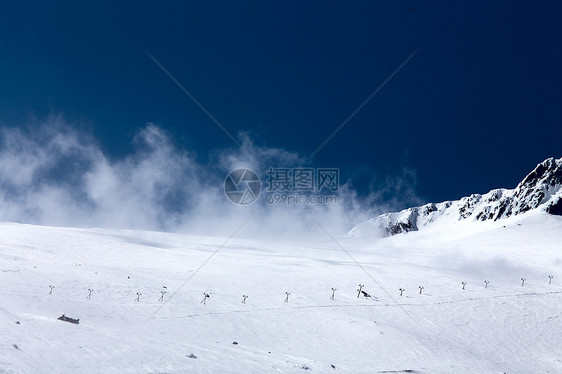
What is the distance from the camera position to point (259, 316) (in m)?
24.7

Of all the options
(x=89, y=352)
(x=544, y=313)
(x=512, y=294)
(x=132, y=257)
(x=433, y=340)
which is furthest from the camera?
(x=132, y=257)

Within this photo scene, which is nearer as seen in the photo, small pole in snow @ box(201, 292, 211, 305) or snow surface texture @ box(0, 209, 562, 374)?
snow surface texture @ box(0, 209, 562, 374)

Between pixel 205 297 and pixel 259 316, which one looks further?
pixel 205 297

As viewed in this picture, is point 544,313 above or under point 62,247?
under

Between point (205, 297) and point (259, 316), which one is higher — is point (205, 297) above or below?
above

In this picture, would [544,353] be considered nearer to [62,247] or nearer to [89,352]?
[89,352]

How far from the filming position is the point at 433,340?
23875mm

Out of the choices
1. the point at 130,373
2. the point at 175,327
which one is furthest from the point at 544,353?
the point at 130,373

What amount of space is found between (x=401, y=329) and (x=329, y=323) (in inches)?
199

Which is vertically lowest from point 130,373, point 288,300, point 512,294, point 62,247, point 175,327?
point 130,373

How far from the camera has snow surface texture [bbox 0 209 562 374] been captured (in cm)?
1283

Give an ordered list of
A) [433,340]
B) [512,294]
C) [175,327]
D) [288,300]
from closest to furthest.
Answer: [175,327], [433,340], [288,300], [512,294]

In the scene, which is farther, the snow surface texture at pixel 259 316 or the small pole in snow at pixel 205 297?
the small pole in snow at pixel 205 297

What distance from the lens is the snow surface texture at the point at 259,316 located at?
12828 mm
